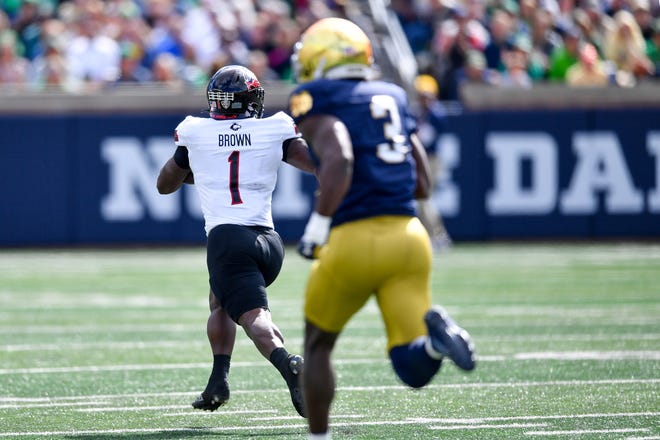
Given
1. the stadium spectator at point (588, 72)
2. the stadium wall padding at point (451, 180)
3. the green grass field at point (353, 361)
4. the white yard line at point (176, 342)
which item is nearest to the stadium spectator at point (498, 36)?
the stadium spectator at point (588, 72)

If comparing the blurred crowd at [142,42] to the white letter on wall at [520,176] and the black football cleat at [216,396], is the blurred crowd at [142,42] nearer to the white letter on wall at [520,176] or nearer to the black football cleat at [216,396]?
the white letter on wall at [520,176]

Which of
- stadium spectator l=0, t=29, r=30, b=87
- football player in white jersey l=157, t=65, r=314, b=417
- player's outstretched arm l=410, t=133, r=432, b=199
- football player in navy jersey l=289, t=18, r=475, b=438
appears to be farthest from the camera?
stadium spectator l=0, t=29, r=30, b=87

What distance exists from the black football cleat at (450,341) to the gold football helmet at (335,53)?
3.24ft

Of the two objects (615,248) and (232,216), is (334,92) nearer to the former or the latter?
(232,216)

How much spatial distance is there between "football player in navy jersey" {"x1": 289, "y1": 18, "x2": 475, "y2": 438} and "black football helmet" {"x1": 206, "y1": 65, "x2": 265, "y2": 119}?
148 centimetres

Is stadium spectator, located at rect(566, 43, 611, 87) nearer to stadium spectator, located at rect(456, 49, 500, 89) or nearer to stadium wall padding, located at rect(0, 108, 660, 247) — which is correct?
stadium wall padding, located at rect(0, 108, 660, 247)

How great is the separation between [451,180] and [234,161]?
11.5 m

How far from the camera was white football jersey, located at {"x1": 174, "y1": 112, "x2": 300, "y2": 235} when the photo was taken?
261 inches

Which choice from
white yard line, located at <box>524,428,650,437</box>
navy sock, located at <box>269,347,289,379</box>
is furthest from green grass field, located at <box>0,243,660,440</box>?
navy sock, located at <box>269,347,289,379</box>

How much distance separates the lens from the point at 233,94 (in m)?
6.68

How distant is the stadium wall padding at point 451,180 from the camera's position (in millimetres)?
17859

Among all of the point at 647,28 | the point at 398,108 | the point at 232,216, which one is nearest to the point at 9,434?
the point at 232,216

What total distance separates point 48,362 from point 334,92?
13.9 feet

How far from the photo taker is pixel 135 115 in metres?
18.1
